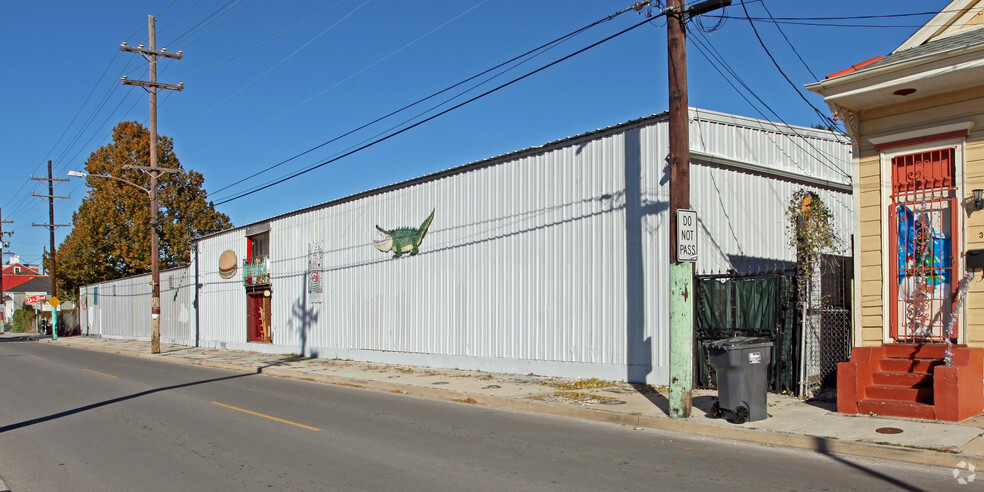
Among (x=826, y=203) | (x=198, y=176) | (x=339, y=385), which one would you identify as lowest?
(x=339, y=385)

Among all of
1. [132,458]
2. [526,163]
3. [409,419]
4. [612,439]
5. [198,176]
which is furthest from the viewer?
Result: [198,176]

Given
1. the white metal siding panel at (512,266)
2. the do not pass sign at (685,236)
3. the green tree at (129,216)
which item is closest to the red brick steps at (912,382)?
the do not pass sign at (685,236)

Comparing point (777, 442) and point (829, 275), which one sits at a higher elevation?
point (829, 275)

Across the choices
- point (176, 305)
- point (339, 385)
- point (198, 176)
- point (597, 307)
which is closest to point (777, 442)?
point (597, 307)

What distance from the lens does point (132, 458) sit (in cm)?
884

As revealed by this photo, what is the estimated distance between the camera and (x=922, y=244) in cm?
1066

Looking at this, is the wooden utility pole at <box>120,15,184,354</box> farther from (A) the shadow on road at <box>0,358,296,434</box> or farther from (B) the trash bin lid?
(B) the trash bin lid

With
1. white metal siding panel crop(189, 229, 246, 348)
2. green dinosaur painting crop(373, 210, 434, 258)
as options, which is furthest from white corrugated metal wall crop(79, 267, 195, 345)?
green dinosaur painting crop(373, 210, 434, 258)

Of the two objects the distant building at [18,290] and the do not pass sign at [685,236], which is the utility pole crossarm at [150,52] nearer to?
the do not pass sign at [685,236]

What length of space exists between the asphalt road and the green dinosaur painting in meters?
7.46

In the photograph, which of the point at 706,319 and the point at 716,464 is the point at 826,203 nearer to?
the point at 706,319

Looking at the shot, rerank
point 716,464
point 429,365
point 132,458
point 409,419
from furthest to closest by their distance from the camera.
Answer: point 429,365
point 409,419
point 132,458
point 716,464

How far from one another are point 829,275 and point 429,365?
36.9 ft

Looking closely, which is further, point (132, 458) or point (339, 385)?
point (339, 385)
